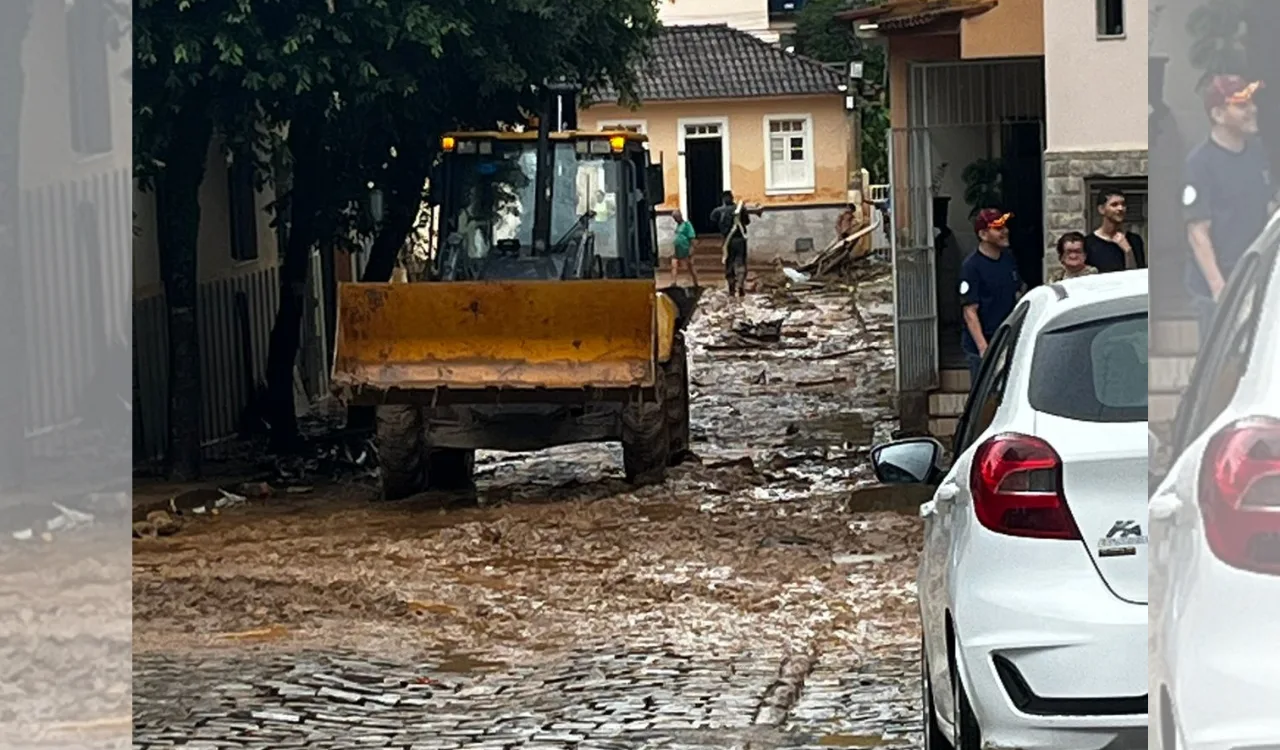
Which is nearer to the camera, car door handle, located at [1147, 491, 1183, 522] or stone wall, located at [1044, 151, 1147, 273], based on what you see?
car door handle, located at [1147, 491, 1183, 522]

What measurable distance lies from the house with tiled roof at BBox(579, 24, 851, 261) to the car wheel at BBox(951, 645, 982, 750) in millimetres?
44842

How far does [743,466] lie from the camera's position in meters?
18.7

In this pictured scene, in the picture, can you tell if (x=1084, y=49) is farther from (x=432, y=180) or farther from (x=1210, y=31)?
(x=1210, y=31)

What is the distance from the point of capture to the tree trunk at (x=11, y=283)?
5.04m

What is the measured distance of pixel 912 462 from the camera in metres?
7.14

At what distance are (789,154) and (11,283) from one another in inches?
1850

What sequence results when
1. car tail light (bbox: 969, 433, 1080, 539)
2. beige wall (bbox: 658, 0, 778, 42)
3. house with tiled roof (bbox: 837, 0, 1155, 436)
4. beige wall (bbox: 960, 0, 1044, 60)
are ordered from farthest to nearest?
beige wall (bbox: 658, 0, 778, 42) → beige wall (bbox: 960, 0, 1044, 60) → house with tiled roof (bbox: 837, 0, 1155, 436) → car tail light (bbox: 969, 433, 1080, 539)

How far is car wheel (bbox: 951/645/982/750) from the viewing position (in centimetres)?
611

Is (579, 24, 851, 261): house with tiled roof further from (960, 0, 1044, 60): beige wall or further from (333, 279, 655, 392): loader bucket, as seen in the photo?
(333, 279, 655, 392): loader bucket

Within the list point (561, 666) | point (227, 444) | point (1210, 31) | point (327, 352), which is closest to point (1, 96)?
point (1210, 31)

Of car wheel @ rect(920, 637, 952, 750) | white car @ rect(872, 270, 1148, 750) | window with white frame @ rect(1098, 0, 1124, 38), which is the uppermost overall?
window with white frame @ rect(1098, 0, 1124, 38)

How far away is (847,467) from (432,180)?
4.21 meters

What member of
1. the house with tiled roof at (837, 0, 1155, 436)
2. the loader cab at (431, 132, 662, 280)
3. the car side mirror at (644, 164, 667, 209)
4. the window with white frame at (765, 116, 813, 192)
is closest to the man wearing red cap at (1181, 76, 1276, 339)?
the house with tiled roof at (837, 0, 1155, 436)

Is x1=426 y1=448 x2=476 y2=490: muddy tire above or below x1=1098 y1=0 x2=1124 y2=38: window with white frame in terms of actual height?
below
